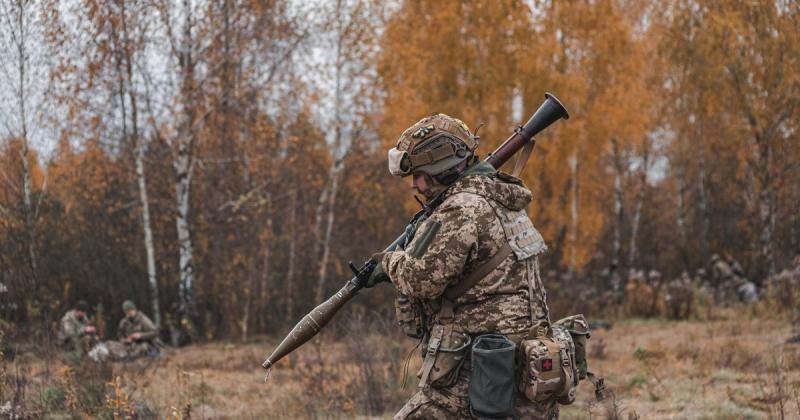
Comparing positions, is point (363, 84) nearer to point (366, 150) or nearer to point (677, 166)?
point (366, 150)

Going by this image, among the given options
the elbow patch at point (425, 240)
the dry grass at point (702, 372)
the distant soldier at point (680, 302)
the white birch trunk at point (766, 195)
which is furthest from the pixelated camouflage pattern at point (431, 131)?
the white birch trunk at point (766, 195)

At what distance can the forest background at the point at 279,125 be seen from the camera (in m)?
12.4

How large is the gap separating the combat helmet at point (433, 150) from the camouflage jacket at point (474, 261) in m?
0.09

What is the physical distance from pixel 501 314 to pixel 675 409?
389 cm

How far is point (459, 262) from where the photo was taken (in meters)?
3.25

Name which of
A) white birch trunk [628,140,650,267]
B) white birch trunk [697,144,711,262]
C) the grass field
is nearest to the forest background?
white birch trunk [697,144,711,262]

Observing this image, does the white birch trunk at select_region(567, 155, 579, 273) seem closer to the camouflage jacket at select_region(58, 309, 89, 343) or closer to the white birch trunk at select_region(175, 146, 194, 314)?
the white birch trunk at select_region(175, 146, 194, 314)

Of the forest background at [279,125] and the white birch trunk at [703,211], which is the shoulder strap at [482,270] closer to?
the forest background at [279,125]

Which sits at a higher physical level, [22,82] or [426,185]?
[22,82]

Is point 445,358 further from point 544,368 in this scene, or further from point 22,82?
point 22,82

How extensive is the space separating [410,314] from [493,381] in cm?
56

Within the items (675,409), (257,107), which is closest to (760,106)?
(257,107)

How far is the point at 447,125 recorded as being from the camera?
3.48 m

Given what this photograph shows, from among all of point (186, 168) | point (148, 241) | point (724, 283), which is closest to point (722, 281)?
point (724, 283)
